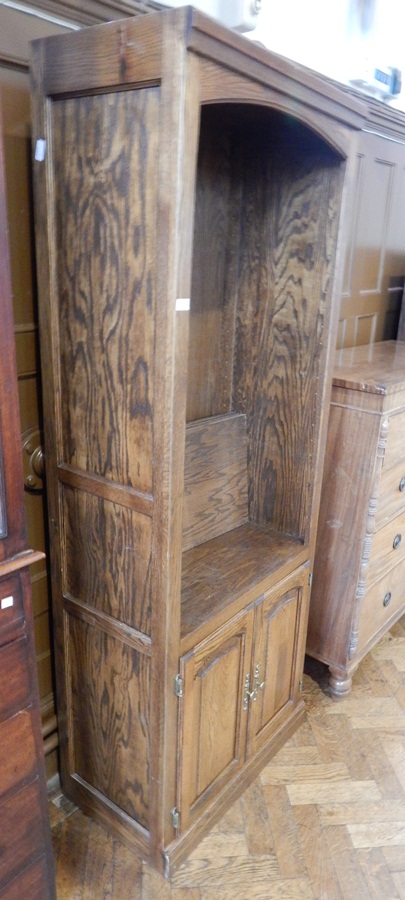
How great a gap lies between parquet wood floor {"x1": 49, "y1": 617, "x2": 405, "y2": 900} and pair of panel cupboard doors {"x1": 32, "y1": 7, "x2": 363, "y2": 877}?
6 cm

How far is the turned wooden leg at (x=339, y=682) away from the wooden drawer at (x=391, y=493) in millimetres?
540

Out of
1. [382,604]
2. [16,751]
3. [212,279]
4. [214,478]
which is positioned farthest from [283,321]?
[16,751]

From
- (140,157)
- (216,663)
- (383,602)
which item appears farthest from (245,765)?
(140,157)

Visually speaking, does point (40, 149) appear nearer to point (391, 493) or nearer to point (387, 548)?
point (391, 493)

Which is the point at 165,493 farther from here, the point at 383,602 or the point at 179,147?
the point at 383,602

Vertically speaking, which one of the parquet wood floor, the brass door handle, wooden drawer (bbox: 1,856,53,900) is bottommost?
the parquet wood floor

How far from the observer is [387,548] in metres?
2.20

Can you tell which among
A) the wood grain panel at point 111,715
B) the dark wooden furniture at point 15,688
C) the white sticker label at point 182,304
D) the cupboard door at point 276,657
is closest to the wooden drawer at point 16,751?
the dark wooden furniture at point 15,688

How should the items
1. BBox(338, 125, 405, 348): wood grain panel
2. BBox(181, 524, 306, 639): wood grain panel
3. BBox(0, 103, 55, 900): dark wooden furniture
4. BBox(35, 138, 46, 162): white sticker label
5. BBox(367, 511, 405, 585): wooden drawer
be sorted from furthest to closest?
BBox(338, 125, 405, 348): wood grain panel, BBox(367, 511, 405, 585): wooden drawer, BBox(181, 524, 306, 639): wood grain panel, BBox(35, 138, 46, 162): white sticker label, BBox(0, 103, 55, 900): dark wooden furniture

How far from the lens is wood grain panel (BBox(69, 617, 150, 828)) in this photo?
1476 millimetres

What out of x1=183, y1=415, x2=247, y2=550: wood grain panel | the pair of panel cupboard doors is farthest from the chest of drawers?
x1=183, y1=415, x2=247, y2=550: wood grain panel

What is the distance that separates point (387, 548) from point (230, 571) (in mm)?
761

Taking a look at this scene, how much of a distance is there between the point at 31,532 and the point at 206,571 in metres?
0.46

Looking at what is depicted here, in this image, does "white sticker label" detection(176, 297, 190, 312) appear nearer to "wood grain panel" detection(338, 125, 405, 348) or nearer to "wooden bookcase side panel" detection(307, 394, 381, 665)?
"wooden bookcase side panel" detection(307, 394, 381, 665)
